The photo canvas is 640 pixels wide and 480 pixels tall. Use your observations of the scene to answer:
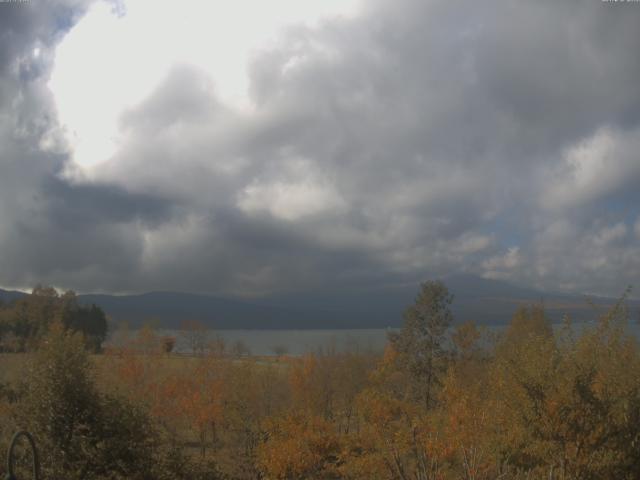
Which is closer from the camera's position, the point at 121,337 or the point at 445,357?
the point at 445,357

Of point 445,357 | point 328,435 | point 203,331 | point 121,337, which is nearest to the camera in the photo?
point 328,435

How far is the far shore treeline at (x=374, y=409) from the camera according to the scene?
55.3 feet

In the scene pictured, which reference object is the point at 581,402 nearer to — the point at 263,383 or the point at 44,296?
the point at 263,383

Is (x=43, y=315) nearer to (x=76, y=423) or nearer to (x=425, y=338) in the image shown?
(x=425, y=338)

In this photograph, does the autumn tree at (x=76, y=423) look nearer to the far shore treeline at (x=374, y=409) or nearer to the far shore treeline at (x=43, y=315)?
the far shore treeline at (x=374, y=409)

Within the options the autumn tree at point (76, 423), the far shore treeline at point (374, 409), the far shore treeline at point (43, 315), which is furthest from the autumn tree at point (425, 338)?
the far shore treeline at point (43, 315)

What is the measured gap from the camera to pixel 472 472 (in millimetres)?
9117

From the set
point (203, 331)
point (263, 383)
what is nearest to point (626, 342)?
point (263, 383)

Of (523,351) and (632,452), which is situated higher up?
(523,351)

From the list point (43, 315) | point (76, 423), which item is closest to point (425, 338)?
point (76, 423)

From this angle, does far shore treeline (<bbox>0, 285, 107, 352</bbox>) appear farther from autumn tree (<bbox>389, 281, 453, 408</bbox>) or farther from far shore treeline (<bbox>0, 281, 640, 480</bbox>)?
autumn tree (<bbox>389, 281, 453, 408</bbox>)

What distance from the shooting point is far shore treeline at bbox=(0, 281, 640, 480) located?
16.8 meters

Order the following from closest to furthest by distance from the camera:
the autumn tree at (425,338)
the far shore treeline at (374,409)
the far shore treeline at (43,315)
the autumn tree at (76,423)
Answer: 1. the far shore treeline at (374,409)
2. the autumn tree at (76,423)
3. the autumn tree at (425,338)
4. the far shore treeline at (43,315)

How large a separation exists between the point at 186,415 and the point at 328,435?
1635 centimetres
